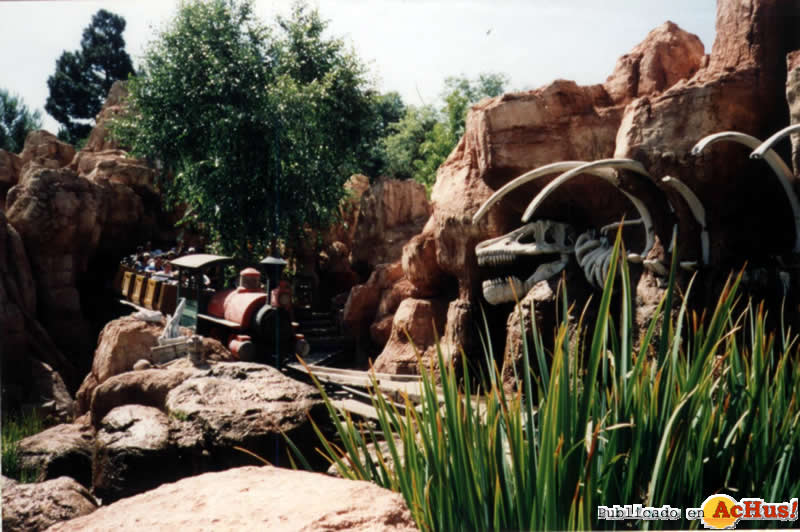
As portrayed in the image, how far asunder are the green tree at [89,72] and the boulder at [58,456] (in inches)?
75.1

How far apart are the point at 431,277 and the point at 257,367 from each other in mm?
2954

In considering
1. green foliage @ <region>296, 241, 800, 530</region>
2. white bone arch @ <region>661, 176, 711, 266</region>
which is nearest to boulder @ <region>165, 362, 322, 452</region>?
green foliage @ <region>296, 241, 800, 530</region>

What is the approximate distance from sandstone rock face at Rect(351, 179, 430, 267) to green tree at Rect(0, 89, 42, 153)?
11.1ft

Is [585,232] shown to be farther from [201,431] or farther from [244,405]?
[201,431]

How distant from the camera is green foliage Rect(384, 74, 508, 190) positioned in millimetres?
3626

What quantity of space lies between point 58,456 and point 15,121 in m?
1.96

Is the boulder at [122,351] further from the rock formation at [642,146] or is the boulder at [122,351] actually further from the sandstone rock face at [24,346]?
the rock formation at [642,146]

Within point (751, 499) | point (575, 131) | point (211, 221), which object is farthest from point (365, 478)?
point (575, 131)

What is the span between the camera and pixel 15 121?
10.7ft

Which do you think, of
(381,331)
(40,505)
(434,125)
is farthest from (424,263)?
(40,505)

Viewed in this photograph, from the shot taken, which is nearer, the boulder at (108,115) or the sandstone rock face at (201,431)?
the sandstone rock face at (201,431)

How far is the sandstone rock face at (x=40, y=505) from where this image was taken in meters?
2.88

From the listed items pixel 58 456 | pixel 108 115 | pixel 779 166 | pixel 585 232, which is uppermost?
pixel 108 115

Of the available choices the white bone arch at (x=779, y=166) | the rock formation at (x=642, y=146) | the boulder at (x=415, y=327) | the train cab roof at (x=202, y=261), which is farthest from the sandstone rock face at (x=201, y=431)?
the boulder at (x=415, y=327)
